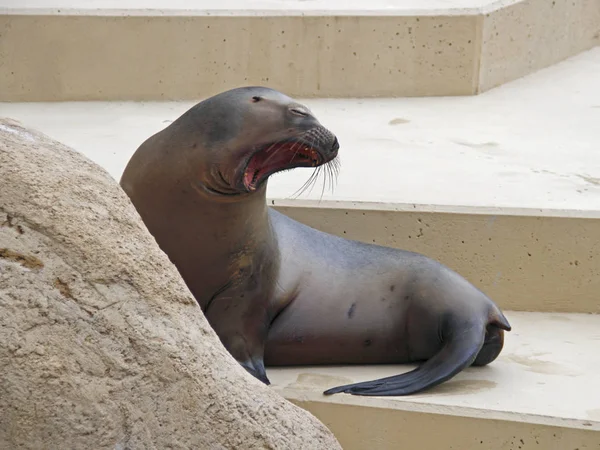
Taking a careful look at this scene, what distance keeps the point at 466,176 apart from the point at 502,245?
1.92 ft

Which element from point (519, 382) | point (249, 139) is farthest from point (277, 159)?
point (519, 382)

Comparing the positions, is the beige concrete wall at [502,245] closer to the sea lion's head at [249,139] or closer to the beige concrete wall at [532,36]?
the sea lion's head at [249,139]

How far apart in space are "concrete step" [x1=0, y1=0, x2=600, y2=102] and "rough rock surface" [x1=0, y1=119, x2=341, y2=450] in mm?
3629

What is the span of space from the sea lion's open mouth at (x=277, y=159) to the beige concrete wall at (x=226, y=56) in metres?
2.61

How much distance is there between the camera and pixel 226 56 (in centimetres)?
591

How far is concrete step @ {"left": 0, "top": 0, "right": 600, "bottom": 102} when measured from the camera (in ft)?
Answer: 19.1

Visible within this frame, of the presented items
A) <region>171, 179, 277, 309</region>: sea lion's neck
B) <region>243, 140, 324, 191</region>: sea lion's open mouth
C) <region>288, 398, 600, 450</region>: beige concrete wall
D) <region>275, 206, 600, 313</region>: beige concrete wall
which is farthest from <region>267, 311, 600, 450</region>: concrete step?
<region>243, 140, 324, 191</region>: sea lion's open mouth

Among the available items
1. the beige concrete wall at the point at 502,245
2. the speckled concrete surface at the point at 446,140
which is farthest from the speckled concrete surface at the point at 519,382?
the speckled concrete surface at the point at 446,140

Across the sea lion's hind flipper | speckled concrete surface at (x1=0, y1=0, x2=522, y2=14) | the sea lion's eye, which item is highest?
the sea lion's eye

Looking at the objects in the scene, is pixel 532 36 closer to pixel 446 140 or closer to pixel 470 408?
pixel 446 140

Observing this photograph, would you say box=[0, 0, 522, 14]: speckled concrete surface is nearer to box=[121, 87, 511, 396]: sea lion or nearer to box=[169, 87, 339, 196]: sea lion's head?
box=[121, 87, 511, 396]: sea lion

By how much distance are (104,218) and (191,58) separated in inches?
149

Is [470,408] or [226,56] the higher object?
[226,56]

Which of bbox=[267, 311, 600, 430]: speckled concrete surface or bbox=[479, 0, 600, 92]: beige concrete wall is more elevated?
bbox=[479, 0, 600, 92]: beige concrete wall
